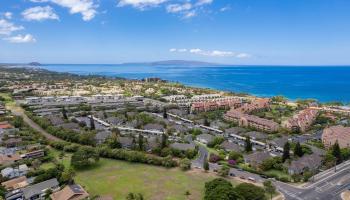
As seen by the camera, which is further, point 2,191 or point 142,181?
point 142,181

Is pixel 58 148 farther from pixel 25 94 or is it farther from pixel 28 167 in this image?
pixel 25 94

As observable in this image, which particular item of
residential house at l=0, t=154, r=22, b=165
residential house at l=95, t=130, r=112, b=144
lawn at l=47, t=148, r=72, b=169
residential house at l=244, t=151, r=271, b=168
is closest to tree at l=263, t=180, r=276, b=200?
residential house at l=244, t=151, r=271, b=168

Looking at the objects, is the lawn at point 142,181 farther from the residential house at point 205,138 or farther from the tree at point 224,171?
the residential house at point 205,138

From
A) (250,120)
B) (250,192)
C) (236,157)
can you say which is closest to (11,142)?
(236,157)

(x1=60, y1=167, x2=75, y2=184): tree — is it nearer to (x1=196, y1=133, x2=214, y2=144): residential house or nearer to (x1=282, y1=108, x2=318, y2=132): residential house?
(x1=196, y1=133, x2=214, y2=144): residential house

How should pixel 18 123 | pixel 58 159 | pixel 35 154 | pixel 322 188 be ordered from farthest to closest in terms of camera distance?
pixel 18 123, pixel 35 154, pixel 58 159, pixel 322 188

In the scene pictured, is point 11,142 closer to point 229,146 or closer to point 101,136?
point 101,136
